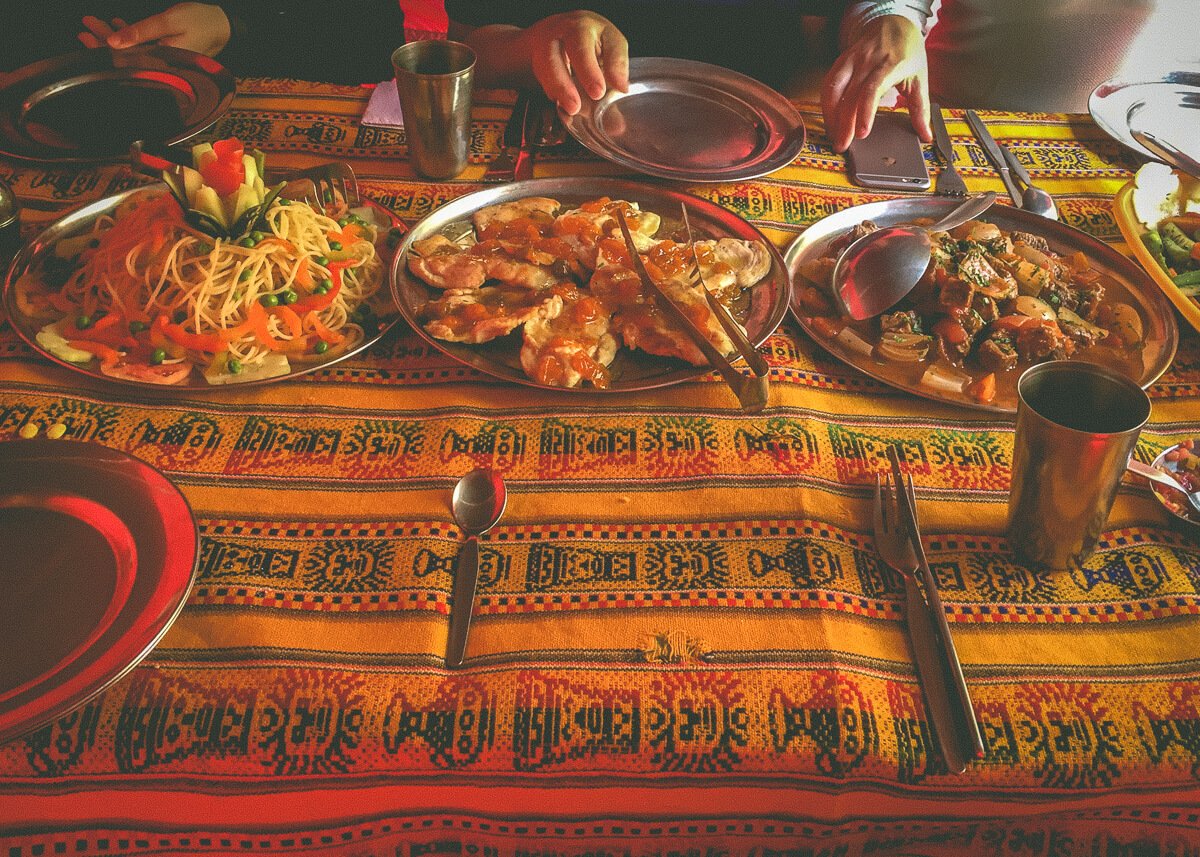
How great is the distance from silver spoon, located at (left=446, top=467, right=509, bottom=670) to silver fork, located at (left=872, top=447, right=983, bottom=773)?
28.5 inches

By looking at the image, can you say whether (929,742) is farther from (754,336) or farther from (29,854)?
(29,854)

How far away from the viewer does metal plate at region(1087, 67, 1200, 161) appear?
8.23ft

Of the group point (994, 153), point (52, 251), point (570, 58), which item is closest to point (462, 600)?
point (52, 251)

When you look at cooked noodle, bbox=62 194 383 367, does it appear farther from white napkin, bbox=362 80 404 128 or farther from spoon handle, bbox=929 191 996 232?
spoon handle, bbox=929 191 996 232

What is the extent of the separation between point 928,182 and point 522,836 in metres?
2.17

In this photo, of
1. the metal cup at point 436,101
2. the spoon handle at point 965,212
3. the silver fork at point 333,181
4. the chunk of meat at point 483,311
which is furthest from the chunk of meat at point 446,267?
the spoon handle at point 965,212

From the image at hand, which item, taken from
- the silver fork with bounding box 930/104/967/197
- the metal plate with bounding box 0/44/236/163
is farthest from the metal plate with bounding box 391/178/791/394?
the metal plate with bounding box 0/44/236/163

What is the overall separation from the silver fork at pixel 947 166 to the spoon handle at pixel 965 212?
7.1 inches

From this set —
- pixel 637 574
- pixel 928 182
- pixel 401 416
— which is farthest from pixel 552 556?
pixel 928 182

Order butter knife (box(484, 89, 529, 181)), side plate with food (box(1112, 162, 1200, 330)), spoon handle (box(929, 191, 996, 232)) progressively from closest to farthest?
side plate with food (box(1112, 162, 1200, 330))
spoon handle (box(929, 191, 996, 232))
butter knife (box(484, 89, 529, 181))

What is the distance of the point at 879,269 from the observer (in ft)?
6.32

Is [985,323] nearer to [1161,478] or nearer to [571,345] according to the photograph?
[1161,478]

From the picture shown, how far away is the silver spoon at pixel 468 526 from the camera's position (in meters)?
1.31

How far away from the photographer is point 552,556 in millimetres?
1452
